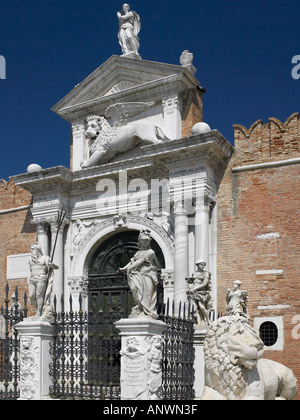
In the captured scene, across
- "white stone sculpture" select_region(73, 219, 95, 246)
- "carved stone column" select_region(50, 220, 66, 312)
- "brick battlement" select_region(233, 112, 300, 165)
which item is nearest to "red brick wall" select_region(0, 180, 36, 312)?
"carved stone column" select_region(50, 220, 66, 312)

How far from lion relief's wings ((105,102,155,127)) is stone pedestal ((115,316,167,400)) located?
306 inches

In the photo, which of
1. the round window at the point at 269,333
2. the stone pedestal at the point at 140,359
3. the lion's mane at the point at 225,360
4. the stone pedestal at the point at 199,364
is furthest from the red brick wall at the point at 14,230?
the lion's mane at the point at 225,360

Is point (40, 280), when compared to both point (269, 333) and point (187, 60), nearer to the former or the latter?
point (269, 333)

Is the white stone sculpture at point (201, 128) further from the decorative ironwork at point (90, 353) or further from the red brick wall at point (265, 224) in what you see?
the decorative ironwork at point (90, 353)

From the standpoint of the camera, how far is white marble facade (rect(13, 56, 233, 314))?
40.7 feet

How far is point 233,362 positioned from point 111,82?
10.5m

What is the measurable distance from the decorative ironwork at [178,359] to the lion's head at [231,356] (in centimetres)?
195

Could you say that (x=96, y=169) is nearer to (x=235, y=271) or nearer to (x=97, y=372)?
(x=235, y=271)

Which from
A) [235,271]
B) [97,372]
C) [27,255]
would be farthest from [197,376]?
[27,255]

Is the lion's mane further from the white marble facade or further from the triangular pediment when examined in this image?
the triangular pediment

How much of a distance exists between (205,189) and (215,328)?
6.46 m

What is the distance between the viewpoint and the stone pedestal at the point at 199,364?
902 centimetres

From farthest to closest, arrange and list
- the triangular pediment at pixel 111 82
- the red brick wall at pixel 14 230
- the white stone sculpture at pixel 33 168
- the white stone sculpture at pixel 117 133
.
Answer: the red brick wall at pixel 14 230
the white stone sculpture at pixel 33 168
the triangular pediment at pixel 111 82
the white stone sculpture at pixel 117 133

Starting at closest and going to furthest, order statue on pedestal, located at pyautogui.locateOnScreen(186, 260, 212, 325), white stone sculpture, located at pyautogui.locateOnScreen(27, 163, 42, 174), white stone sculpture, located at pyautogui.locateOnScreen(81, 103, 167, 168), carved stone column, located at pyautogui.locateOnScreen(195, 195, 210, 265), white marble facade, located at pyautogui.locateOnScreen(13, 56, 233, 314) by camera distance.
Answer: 1. statue on pedestal, located at pyautogui.locateOnScreen(186, 260, 212, 325)
2. carved stone column, located at pyautogui.locateOnScreen(195, 195, 210, 265)
3. white marble facade, located at pyautogui.locateOnScreen(13, 56, 233, 314)
4. white stone sculpture, located at pyautogui.locateOnScreen(81, 103, 167, 168)
5. white stone sculpture, located at pyautogui.locateOnScreen(27, 163, 42, 174)
